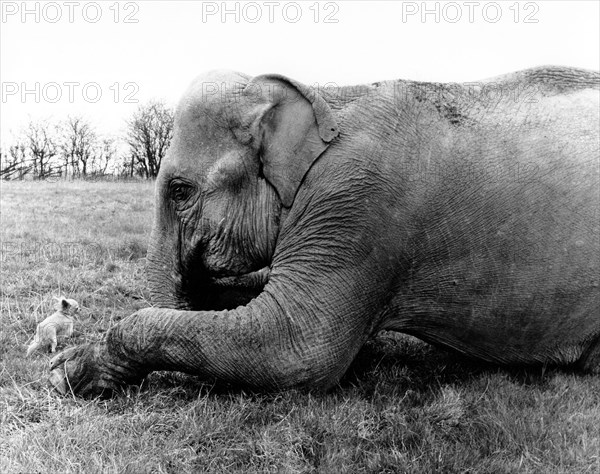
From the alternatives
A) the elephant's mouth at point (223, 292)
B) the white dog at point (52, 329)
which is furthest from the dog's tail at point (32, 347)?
the elephant's mouth at point (223, 292)

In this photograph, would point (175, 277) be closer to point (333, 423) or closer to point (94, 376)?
point (94, 376)

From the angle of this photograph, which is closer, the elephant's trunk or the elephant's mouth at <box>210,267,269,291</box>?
the elephant's trunk

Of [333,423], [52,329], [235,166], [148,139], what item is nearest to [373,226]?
[235,166]

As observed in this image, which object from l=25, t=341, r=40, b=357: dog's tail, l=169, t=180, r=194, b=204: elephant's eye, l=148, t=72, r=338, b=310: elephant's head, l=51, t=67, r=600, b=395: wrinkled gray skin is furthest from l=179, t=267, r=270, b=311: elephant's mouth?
l=25, t=341, r=40, b=357: dog's tail

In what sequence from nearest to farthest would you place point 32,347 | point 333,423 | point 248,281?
point 333,423 → point 32,347 → point 248,281

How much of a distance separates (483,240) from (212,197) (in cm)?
157

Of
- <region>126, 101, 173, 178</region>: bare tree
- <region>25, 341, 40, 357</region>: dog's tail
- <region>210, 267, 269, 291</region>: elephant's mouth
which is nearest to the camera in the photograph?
<region>25, 341, 40, 357</region>: dog's tail

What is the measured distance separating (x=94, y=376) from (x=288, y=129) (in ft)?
5.58

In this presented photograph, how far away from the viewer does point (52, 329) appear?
13.9ft

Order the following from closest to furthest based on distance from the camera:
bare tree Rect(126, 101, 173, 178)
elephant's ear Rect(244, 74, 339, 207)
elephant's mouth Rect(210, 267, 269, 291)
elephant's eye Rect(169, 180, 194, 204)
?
elephant's ear Rect(244, 74, 339, 207) → elephant's eye Rect(169, 180, 194, 204) → elephant's mouth Rect(210, 267, 269, 291) → bare tree Rect(126, 101, 173, 178)

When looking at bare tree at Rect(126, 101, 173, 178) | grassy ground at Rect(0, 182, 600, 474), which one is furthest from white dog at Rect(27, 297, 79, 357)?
bare tree at Rect(126, 101, 173, 178)

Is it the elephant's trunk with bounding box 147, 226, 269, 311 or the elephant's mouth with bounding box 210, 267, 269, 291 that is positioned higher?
the elephant's trunk with bounding box 147, 226, 269, 311

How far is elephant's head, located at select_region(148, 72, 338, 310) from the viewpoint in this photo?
3.62 meters

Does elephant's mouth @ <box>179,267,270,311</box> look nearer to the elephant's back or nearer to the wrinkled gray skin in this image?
the wrinkled gray skin
